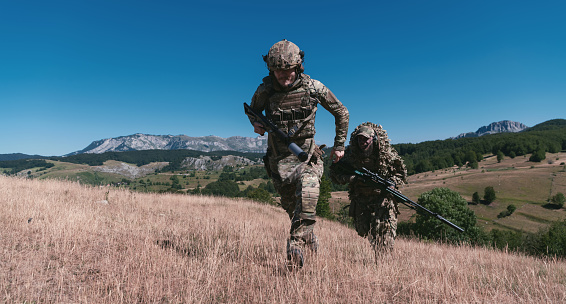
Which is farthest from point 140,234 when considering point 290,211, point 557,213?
point 557,213

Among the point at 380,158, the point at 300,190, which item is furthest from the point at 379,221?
the point at 300,190

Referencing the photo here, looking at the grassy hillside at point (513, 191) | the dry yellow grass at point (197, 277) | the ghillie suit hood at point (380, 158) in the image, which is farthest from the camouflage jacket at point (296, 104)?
the grassy hillside at point (513, 191)

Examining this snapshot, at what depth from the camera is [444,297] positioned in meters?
3.51

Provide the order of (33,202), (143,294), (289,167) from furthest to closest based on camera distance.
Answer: (33,202), (289,167), (143,294)

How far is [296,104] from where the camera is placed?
4.93 metres

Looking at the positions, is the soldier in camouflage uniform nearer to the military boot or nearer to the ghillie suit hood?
the military boot

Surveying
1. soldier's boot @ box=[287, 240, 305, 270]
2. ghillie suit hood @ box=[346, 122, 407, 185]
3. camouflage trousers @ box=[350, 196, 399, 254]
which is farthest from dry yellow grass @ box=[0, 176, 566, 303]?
ghillie suit hood @ box=[346, 122, 407, 185]

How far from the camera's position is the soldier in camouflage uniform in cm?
458

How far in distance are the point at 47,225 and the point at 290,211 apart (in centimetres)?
484

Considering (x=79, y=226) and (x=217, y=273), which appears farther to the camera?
(x=79, y=226)

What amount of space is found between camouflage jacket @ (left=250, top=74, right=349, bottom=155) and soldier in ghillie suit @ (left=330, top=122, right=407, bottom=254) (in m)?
1.02

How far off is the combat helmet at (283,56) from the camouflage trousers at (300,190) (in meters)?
1.54

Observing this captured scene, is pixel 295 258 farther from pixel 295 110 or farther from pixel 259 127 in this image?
pixel 295 110

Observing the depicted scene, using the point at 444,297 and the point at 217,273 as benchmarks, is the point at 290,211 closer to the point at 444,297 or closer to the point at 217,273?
the point at 217,273
